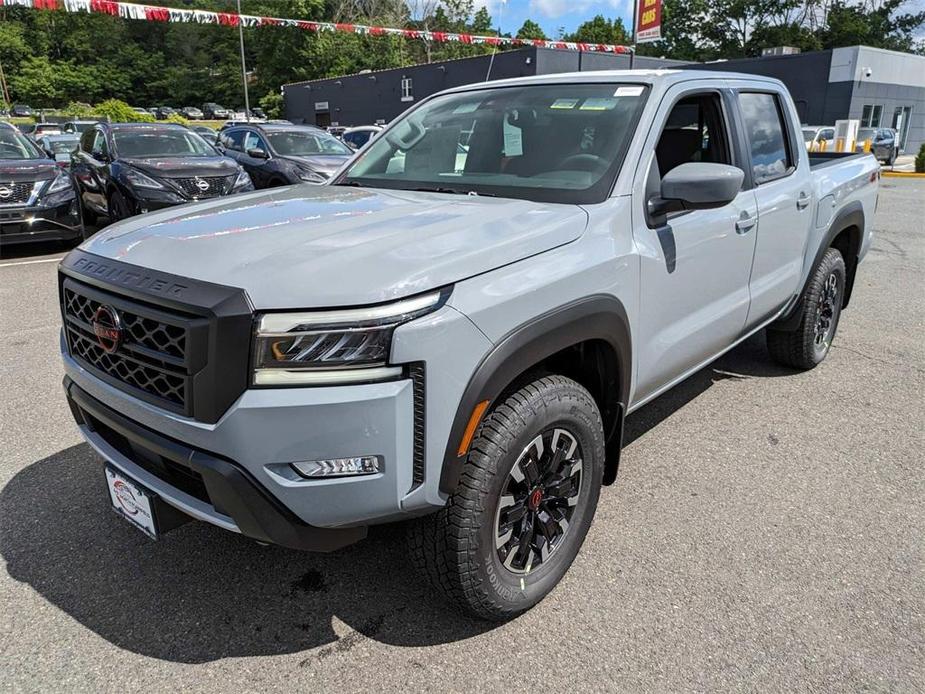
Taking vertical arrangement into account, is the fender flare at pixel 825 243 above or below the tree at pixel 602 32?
below

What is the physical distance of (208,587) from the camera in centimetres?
260

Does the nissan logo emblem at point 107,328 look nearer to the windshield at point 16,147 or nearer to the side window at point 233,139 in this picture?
the windshield at point 16,147

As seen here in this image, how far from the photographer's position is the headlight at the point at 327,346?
1.85 meters

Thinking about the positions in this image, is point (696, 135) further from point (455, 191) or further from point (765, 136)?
point (455, 191)

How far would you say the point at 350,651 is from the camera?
2.30 m

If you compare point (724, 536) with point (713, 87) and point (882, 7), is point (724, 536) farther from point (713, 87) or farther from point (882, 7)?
point (882, 7)

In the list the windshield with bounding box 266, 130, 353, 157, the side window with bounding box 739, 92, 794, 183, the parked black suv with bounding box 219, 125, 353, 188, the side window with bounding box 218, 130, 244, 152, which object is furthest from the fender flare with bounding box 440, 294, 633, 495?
the side window with bounding box 218, 130, 244, 152

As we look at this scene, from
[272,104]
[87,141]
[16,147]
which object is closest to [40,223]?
[16,147]

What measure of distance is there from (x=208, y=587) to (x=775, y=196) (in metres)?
3.41

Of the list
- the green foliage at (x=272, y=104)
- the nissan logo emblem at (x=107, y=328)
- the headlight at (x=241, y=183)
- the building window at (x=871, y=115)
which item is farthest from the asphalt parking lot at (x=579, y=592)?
the green foliage at (x=272, y=104)

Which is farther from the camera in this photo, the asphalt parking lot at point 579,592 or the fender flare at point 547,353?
the asphalt parking lot at point 579,592

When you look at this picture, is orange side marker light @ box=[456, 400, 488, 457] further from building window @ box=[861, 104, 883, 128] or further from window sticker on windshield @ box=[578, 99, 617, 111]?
building window @ box=[861, 104, 883, 128]

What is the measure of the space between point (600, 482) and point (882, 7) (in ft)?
223

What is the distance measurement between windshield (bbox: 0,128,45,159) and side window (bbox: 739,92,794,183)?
971 centimetres
